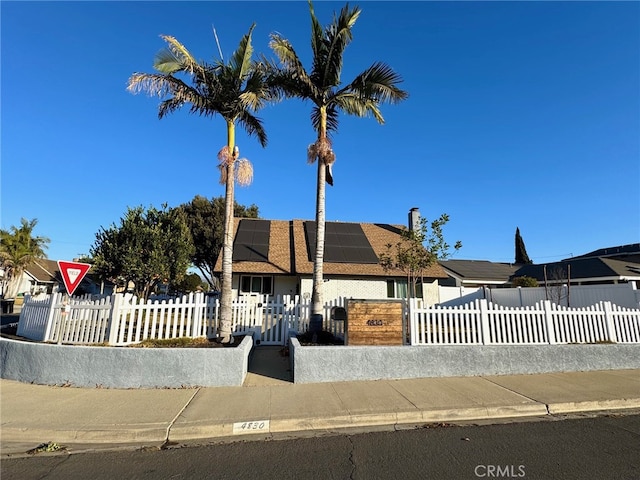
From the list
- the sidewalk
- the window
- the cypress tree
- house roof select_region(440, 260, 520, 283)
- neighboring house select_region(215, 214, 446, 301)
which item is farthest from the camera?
the cypress tree

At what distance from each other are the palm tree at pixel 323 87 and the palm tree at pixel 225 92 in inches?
A: 36.2

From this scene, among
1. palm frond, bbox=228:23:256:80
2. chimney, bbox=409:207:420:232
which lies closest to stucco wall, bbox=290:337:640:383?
palm frond, bbox=228:23:256:80

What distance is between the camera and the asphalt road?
375 centimetres

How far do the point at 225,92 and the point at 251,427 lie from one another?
8.17m

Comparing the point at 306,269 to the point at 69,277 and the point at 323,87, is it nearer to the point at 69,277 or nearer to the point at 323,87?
the point at 323,87

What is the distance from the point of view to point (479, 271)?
31047mm

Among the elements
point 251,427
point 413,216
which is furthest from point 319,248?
point 413,216

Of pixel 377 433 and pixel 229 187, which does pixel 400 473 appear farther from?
pixel 229 187

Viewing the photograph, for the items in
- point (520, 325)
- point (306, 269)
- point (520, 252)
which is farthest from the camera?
point (520, 252)

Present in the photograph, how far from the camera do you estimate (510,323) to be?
8438 millimetres

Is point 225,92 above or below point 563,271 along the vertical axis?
above

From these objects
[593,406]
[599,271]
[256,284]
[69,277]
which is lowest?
[593,406]

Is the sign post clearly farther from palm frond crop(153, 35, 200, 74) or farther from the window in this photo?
the window

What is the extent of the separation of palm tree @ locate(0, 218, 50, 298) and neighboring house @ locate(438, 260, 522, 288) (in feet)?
142
